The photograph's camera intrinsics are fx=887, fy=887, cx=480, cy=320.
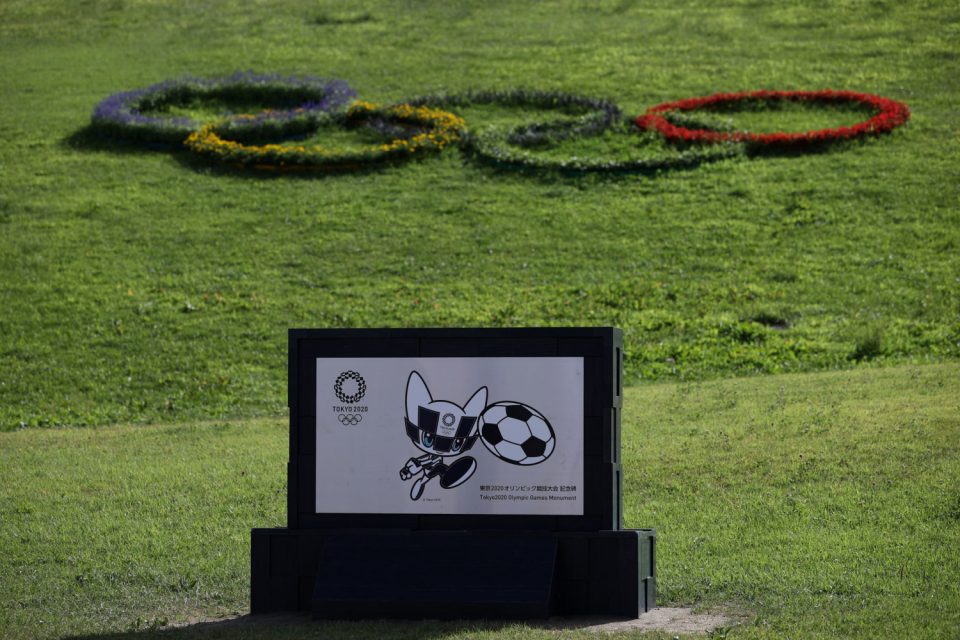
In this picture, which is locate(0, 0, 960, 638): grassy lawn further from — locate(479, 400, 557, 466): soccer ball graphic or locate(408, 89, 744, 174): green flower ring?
locate(479, 400, 557, 466): soccer ball graphic

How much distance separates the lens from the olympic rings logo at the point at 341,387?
239 inches

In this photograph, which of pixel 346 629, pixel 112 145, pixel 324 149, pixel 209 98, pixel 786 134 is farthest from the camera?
pixel 209 98

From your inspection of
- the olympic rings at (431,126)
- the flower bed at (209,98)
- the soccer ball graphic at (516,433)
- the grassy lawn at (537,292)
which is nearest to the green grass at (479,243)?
the grassy lawn at (537,292)

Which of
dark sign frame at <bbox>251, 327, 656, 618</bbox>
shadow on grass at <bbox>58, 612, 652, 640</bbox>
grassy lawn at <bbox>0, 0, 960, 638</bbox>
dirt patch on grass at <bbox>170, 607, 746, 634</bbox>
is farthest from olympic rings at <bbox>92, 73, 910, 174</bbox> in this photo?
shadow on grass at <bbox>58, 612, 652, 640</bbox>

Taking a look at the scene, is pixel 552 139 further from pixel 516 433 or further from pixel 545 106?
pixel 516 433

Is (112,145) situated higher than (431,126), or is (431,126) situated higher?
(431,126)

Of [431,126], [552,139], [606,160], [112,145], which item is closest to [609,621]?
[606,160]

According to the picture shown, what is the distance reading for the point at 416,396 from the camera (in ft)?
19.7

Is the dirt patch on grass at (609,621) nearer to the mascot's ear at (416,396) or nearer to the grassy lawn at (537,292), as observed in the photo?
the grassy lawn at (537,292)

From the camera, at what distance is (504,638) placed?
514 centimetres

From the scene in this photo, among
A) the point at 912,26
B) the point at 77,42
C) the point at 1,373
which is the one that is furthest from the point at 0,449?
the point at 912,26

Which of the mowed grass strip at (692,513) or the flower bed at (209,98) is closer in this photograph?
the mowed grass strip at (692,513)

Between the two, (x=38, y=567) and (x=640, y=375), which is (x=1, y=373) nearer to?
(x=38, y=567)

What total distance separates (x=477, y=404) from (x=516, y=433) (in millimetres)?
324
